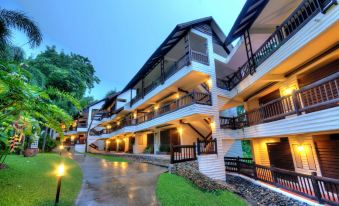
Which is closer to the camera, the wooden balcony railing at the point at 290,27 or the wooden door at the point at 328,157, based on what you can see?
the wooden balcony railing at the point at 290,27

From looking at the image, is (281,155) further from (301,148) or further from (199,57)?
(199,57)

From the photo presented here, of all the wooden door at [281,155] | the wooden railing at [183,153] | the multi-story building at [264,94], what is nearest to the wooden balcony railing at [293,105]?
the multi-story building at [264,94]

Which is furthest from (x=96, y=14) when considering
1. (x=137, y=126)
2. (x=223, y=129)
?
(x=223, y=129)

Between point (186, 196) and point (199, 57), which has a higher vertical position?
point (199, 57)

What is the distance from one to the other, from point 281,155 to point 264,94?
4166mm

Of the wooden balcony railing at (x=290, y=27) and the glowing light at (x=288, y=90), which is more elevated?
the wooden balcony railing at (x=290, y=27)

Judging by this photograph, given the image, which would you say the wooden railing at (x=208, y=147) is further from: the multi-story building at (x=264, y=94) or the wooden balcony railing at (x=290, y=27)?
the wooden balcony railing at (x=290, y=27)

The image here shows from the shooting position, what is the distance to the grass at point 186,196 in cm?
580

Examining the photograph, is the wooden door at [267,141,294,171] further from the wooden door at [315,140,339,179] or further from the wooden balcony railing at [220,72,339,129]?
the wooden balcony railing at [220,72,339,129]

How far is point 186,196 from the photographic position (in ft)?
20.5

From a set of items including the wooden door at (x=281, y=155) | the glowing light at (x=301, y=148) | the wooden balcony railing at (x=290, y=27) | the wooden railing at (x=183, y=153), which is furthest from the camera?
the wooden railing at (x=183, y=153)

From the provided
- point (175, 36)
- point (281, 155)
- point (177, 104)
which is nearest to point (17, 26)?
point (175, 36)

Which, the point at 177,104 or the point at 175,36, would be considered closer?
the point at 177,104

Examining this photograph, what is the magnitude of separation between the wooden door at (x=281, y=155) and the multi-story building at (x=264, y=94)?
0.20ft
